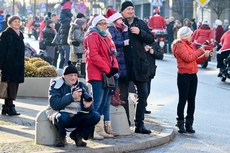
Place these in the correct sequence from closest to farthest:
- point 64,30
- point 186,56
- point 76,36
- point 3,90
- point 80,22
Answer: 1. point 186,56
2. point 3,90
3. point 76,36
4. point 80,22
5. point 64,30

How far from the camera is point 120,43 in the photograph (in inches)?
441

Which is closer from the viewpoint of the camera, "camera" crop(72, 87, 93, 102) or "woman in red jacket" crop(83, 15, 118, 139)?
"camera" crop(72, 87, 93, 102)

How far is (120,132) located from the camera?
11156mm

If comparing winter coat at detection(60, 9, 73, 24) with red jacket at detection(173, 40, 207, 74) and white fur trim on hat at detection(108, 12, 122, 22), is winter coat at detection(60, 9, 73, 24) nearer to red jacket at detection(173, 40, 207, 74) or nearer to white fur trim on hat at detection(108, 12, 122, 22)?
red jacket at detection(173, 40, 207, 74)

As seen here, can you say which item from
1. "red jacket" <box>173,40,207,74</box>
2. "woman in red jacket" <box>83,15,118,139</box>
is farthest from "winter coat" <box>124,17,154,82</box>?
"red jacket" <box>173,40,207,74</box>

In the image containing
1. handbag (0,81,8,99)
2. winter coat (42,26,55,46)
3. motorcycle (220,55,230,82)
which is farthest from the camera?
winter coat (42,26,55,46)

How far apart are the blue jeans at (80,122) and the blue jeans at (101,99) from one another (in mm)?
801

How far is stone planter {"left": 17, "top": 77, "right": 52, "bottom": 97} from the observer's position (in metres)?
16.3

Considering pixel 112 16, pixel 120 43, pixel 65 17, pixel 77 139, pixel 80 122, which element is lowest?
pixel 77 139

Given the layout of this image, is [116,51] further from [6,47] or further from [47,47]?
[47,47]

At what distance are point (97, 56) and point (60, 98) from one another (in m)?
1.07

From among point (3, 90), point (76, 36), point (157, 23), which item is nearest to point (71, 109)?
point (3, 90)

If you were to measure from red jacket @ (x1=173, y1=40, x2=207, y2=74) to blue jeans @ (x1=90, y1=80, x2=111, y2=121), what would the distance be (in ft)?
5.37

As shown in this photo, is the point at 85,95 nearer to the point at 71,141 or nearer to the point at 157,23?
the point at 71,141
